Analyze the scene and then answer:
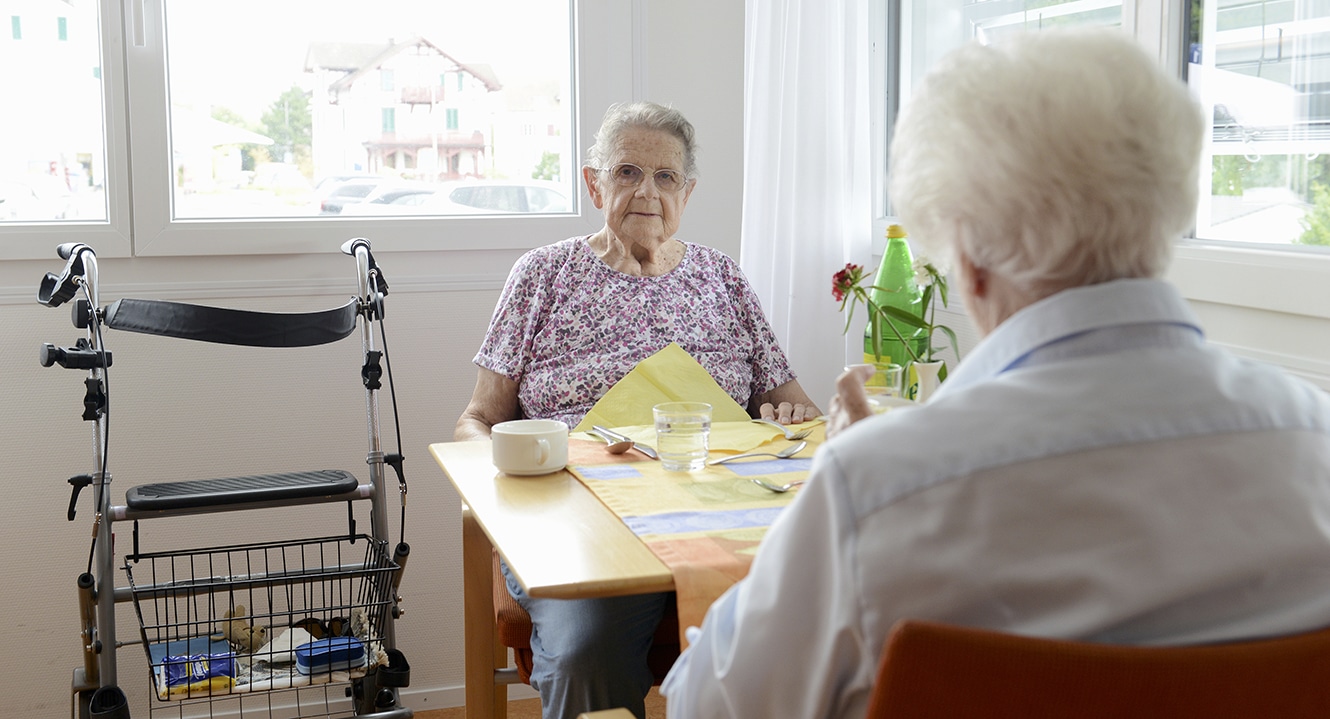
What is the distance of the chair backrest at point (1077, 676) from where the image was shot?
27.4 inches

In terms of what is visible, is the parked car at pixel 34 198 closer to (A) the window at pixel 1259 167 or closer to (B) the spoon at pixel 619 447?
(B) the spoon at pixel 619 447

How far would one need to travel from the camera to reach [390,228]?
8.75 feet

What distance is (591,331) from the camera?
226 centimetres

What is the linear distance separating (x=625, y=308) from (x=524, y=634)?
71 cm

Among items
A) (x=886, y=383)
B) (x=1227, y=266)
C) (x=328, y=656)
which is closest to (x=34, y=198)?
(x=328, y=656)

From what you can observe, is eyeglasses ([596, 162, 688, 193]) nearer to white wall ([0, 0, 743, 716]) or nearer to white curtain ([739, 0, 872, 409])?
white curtain ([739, 0, 872, 409])

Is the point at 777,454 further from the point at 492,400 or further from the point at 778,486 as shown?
the point at 492,400

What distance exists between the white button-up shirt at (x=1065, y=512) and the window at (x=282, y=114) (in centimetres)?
205

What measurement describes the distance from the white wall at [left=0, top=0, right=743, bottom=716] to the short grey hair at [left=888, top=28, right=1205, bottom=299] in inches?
78.4

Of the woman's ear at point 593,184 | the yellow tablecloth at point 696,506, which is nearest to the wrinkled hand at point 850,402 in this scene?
the yellow tablecloth at point 696,506

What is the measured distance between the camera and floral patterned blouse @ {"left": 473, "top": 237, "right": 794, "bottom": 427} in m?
2.21

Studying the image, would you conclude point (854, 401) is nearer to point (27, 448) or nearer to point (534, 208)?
point (534, 208)

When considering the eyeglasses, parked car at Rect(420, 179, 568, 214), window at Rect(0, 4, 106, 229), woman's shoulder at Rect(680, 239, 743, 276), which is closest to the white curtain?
woman's shoulder at Rect(680, 239, 743, 276)

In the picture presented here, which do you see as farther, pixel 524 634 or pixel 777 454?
pixel 524 634
